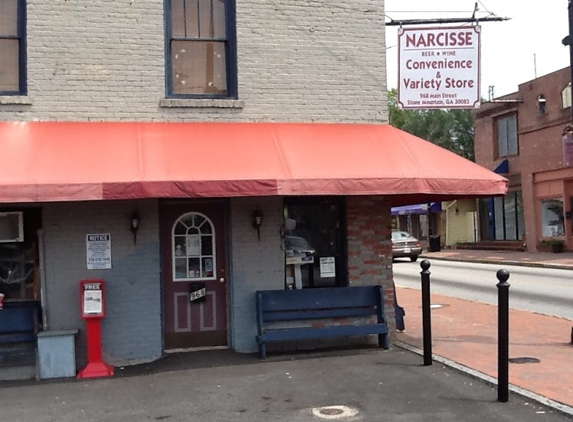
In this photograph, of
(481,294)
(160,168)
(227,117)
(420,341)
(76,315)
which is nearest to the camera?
(160,168)

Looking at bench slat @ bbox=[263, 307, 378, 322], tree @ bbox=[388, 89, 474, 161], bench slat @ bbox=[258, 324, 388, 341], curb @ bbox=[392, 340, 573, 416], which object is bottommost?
curb @ bbox=[392, 340, 573, 416]

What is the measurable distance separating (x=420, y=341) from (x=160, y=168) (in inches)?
175

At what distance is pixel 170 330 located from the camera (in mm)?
8695

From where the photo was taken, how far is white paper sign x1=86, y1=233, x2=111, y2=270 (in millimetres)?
8312

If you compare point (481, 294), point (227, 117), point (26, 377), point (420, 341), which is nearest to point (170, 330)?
point (26, 377)

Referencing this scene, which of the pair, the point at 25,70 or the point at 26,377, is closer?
the point at 26,377

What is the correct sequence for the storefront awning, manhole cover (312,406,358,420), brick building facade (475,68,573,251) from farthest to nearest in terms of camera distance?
the storefront awning < brick building facade (475,68,573,251) < manhole cover (312,406,358,420)

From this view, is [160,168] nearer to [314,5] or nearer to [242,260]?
[242,260]

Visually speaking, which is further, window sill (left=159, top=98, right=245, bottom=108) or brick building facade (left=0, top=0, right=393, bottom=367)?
window sill (left=159, top=98, right=245, bottom=108)

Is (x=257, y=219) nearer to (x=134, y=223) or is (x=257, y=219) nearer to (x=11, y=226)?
(x=134, y=223)

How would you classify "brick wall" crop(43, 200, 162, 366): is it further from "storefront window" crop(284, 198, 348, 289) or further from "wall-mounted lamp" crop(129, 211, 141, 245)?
"storefront window" crop(284, 198, 348, 289)

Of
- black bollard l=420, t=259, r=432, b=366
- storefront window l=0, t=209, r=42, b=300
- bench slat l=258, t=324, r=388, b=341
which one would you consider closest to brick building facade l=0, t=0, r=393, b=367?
storefront window l=0, t=209, r=42, b=300

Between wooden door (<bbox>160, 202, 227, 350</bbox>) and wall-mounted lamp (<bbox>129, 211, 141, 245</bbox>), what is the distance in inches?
15.7

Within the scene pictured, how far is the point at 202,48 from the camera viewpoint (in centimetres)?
911
